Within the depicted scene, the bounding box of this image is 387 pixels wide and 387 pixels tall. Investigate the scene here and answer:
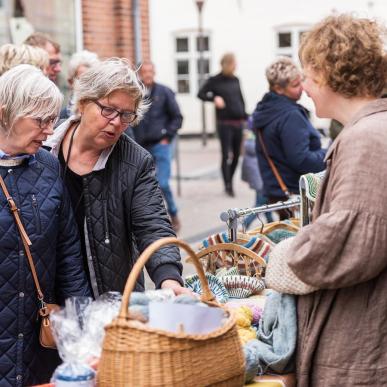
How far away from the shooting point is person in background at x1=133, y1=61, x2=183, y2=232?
11180mm

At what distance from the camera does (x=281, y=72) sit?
6812mm

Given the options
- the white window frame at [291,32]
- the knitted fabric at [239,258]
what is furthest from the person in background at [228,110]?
the white window frame at [291,32]

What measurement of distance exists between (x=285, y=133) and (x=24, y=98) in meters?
3.46

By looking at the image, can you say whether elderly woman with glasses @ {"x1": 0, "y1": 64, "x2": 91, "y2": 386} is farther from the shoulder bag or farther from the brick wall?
the brick wall

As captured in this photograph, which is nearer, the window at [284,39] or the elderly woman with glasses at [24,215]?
the elderly woman with glasses at [24,215]

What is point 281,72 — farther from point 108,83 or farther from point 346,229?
point 346,229


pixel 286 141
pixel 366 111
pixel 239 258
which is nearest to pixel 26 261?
pixel 239 258

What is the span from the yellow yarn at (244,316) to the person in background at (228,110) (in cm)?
1046

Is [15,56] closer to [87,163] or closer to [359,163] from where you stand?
[87,163]

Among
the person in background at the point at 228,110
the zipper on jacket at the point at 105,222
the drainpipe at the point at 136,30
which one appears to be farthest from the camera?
the person in background at the point at 228,110

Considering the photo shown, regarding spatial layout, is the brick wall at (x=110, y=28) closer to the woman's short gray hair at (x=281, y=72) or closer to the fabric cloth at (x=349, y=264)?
the woman's short gray hair at (x=281, y=72)

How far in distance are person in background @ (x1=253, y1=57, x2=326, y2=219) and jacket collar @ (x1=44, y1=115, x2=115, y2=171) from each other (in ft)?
8.90

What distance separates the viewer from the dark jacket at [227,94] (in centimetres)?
1405

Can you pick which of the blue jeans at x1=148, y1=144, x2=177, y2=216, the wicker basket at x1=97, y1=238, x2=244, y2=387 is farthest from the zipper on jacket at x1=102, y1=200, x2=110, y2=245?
the blue jeans at x1=148, y1=144, x2=177, y2=216
